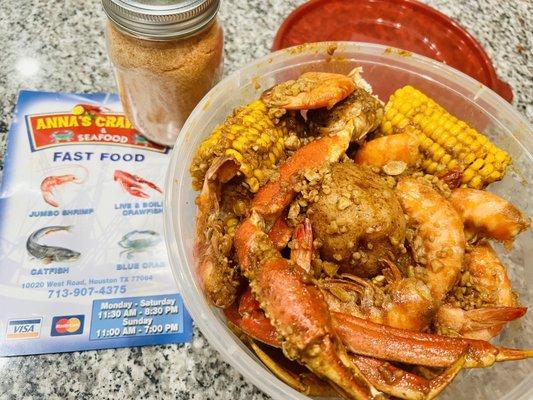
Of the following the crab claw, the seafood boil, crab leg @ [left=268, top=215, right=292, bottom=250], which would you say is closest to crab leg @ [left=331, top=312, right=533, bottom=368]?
the seafood boil

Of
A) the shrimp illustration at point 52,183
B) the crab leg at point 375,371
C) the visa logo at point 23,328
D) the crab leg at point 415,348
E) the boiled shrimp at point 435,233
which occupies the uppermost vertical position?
the boiled shrimp at point 435,233

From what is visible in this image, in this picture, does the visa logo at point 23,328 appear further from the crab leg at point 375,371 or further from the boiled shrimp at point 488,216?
the boiled shrimp at point 488,216

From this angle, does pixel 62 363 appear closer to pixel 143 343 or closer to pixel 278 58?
pixel 143 343

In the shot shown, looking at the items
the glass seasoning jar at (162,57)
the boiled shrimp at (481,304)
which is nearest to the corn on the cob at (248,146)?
the glass seasoning jar at (162,57)

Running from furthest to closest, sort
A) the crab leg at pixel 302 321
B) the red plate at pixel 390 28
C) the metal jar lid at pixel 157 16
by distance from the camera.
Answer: the red plate at pixel 390 28
the metal jar lid at pixel 157 16
the crab leg at pixel 302 321

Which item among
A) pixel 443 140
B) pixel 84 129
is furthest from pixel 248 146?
pixel 84 129

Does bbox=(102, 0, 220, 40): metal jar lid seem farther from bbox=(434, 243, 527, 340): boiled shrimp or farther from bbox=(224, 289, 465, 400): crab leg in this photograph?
bbox=(434, 243, 527, 340): boiled shrimp

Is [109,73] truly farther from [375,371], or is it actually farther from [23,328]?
[375,371]
